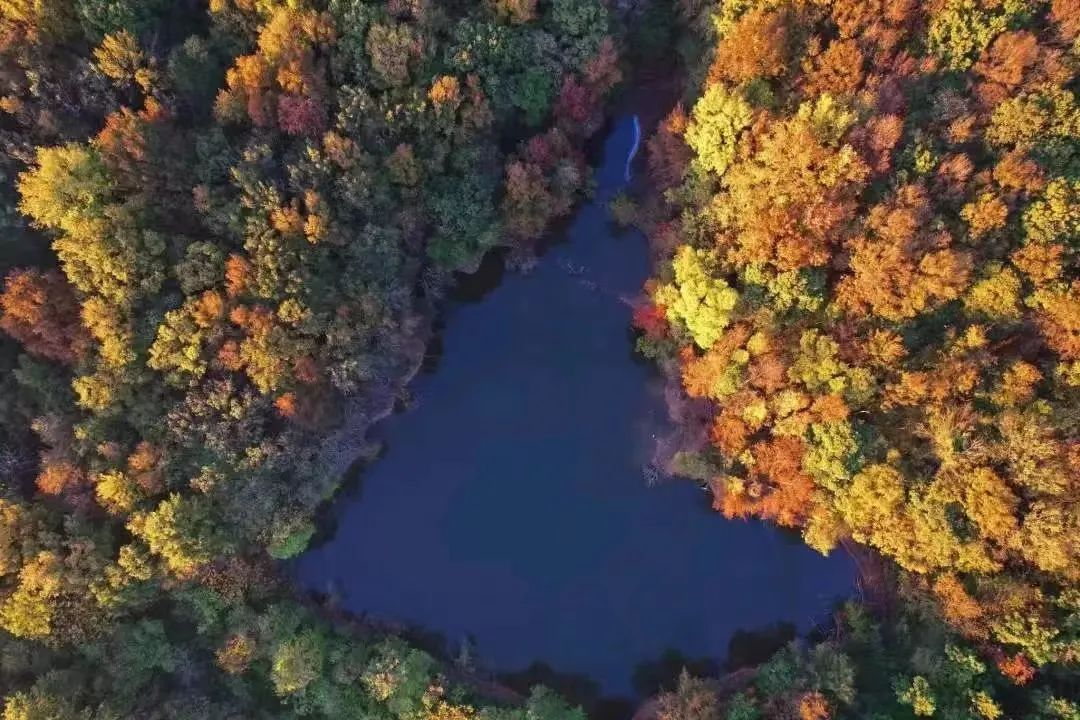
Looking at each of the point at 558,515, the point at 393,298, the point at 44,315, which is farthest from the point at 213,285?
the point at 558,515

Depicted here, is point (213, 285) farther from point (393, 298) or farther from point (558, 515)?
point (558, 515)

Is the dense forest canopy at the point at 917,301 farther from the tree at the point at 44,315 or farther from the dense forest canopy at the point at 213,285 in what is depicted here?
the tree at the point at 44,315

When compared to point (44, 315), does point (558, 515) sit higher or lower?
higher

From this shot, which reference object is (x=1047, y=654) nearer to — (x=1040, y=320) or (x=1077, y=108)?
(x=1040, y=320)

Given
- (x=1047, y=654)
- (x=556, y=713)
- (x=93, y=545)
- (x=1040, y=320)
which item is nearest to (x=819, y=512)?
(x=1047, y=654)

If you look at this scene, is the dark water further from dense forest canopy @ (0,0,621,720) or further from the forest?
the forest

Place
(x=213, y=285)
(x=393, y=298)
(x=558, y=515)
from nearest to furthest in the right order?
(x=213, y=285)
(x=393, y=298)
(x=558, y=515)
